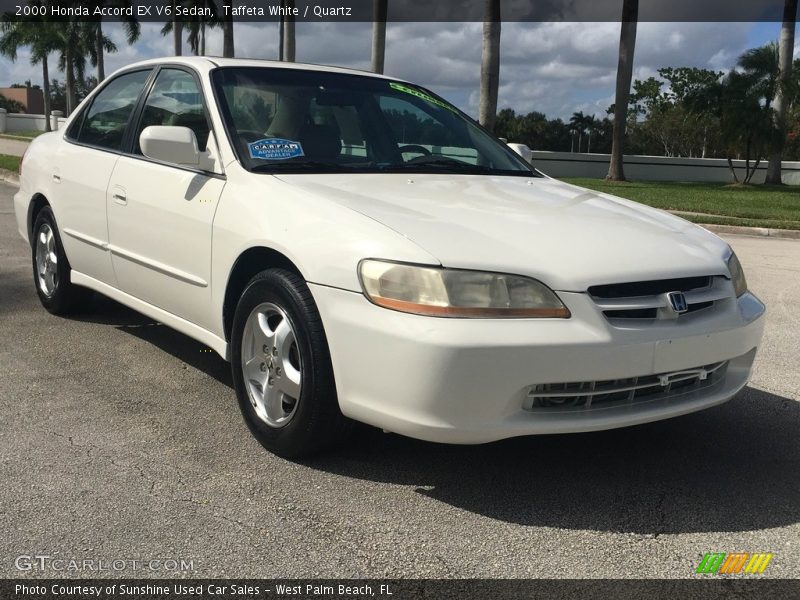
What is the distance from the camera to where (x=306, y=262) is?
10.6 feet

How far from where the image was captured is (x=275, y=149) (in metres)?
3.97

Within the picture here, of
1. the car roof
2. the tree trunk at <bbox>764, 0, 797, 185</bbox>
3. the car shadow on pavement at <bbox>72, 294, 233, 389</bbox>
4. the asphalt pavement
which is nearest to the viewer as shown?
the asphalt pavement

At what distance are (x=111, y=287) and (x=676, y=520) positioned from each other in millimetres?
3231

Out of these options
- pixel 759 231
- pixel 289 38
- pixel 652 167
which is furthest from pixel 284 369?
pixel 652 167

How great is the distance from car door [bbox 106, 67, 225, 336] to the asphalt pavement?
1.69 feet

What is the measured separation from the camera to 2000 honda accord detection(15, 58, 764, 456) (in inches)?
116

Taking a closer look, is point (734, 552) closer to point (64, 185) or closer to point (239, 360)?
point (239, 360)

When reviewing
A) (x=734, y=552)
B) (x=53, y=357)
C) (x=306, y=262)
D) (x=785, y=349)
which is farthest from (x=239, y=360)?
(x=785, y=349)

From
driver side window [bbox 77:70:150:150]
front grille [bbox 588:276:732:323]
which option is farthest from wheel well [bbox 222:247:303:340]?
driver side window [bbox 77:70:150:150]

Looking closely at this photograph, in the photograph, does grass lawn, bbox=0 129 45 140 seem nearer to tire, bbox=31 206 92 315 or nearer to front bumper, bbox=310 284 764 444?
tire, bbox=31 206 92 315

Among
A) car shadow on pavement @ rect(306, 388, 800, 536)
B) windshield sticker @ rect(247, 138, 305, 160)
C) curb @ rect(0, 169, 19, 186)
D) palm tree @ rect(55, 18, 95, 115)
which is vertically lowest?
car shadow on pavement @ rect(306, 388, 800, 536)

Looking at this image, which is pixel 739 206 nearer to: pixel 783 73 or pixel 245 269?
pixel 783 73

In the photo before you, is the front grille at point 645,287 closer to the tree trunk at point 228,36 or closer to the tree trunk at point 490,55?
the tree trunk at point 490,55

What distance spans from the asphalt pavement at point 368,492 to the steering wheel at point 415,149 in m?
1.48
